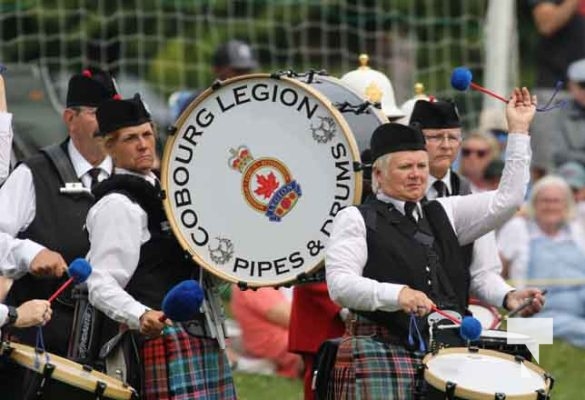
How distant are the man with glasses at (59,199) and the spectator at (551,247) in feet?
15.9

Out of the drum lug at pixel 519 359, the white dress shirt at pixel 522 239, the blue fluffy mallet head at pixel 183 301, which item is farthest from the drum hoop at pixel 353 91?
the white dress shirt at pixel 522 239

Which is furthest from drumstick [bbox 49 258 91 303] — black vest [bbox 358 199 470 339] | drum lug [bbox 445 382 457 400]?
drum lug [bbox 445 382 457 400]

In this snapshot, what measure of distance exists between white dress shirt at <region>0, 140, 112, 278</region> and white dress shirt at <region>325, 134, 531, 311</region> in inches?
49.8

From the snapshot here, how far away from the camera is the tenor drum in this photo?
8023 millimetres

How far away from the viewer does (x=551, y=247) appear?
1297 centimetres

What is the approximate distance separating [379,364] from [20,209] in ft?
5.41

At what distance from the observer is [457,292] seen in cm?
768

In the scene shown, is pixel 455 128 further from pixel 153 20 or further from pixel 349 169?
pixel 153 20

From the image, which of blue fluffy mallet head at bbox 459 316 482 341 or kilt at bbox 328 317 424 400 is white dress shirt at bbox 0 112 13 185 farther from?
blue fluffy mallet head at bbox 459 316 482 341

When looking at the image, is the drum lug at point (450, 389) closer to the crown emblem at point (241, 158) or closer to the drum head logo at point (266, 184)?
the drum head logo at point (266, 184)

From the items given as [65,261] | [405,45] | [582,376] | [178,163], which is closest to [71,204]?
[65,261]

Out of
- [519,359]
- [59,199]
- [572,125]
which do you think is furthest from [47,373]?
[572,125]

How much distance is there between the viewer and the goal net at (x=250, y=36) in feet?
49.1

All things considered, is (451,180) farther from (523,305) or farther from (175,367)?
(175,367)
